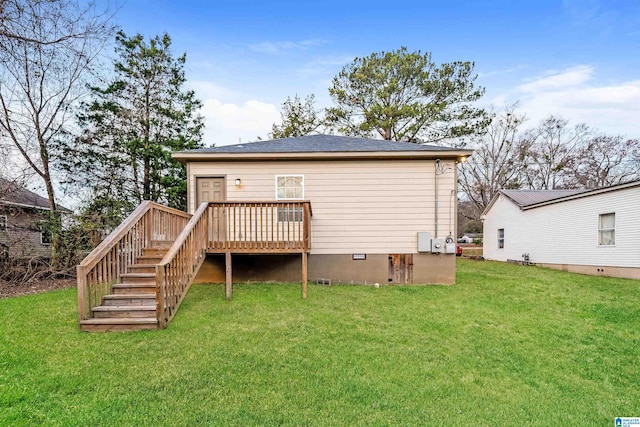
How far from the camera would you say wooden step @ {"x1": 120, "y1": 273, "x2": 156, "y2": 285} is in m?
5.18

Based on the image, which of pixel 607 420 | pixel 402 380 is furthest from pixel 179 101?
pixel 607 420

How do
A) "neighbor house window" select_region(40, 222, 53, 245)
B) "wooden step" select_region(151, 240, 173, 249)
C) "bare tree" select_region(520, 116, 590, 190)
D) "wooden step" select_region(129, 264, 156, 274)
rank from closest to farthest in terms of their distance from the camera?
"wooden step" select_region(129, 264, 156, 274) → "wooden step" select_region(151, 240, 173, 249) → "neighbor house window" select_region(40, 222, 53, 245) → "bare tree" select_region(520, 116, 590, 190)

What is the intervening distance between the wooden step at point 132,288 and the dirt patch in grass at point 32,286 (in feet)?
12.9

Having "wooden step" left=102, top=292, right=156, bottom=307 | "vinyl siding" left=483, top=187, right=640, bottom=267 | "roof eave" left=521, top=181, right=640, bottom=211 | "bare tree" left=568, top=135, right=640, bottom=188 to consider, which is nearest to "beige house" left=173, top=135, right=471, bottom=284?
"wooden step" left=102, top=292, right=156, bottom=307

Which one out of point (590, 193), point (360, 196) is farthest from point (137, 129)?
point (590, 193)

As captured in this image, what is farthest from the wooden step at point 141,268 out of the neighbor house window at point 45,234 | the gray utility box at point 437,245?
the gray utility box at point 437,245

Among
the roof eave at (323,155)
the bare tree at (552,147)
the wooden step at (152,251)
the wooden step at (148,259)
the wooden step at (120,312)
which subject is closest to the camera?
the wooden step at (120,312)

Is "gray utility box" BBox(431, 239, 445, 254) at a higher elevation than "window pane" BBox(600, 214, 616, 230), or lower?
lower

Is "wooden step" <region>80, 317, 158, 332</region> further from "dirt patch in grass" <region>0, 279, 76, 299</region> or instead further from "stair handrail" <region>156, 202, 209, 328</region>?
"dirt patch in grass" <region>0, 279, 76, 299</region>

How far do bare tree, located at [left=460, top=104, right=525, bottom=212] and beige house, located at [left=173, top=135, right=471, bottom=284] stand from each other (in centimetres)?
1746

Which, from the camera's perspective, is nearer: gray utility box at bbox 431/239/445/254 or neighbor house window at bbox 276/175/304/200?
gray utility box at bbox 431/239/445/254

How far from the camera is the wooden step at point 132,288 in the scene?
4.97 m

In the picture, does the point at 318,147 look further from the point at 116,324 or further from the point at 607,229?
the point at 607,229

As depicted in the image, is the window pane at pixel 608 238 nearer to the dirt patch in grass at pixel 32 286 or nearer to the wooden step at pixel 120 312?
the wooden step at pixel 120 312
